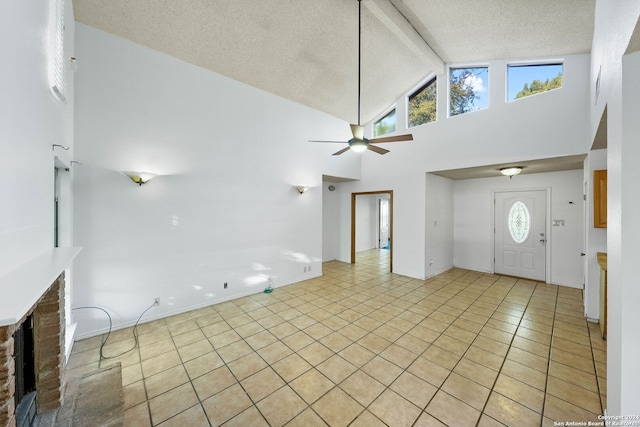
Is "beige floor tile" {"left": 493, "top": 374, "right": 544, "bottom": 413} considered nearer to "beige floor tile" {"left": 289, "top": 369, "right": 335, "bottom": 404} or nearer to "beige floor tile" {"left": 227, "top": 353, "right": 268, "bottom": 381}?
"beige floor tile" {"left": 289, "top": 369, "right": 335, "bottom": 404}

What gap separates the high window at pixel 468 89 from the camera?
Result: 4480mm

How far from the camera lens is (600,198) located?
3.10 m

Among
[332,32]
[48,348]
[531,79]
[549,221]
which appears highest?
[332,32]

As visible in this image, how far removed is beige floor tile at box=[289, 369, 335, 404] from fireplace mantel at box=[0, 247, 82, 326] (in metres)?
1.91

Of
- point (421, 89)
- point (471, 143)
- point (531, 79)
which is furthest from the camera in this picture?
point (421, 89)

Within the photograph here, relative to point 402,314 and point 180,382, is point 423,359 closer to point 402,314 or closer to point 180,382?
point 402,314

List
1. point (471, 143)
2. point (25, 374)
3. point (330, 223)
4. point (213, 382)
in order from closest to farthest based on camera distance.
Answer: point (25, 374) < point (213, 382) < point (471, 143) < point (330, 223)

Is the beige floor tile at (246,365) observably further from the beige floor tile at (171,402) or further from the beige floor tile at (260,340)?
the beige floor tile at (171,402)

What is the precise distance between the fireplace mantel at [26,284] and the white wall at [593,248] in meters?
5.41

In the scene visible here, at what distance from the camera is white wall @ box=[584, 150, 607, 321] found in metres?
3.22

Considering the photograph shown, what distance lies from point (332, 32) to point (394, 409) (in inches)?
183

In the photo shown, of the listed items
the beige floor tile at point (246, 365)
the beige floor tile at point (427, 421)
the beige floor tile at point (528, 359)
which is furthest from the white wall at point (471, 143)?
the beige floor tile at point (246, 365)

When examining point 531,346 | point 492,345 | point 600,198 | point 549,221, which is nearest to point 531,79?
point 600,198

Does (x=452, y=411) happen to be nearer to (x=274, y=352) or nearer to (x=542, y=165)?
(x=274, y=352)
